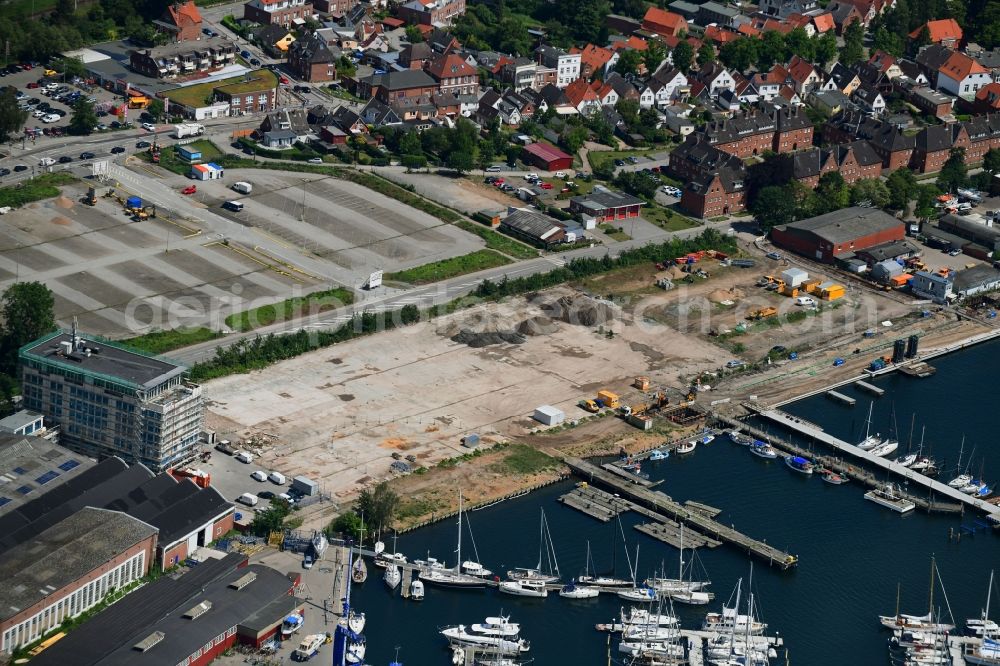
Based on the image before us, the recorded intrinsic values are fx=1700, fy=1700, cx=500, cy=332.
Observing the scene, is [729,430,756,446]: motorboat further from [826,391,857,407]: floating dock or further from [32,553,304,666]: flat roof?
[32,553,304,666]: flat roof

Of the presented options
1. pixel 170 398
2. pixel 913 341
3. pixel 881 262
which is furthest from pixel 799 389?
pixel 170 398

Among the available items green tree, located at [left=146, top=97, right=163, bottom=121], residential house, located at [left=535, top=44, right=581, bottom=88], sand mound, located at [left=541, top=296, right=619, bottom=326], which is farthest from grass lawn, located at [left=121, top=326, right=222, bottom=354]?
residential house, located at [left=535, top=44, right=581, bottom=88]

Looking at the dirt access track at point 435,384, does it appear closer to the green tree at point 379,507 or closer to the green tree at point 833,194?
the green tree at point 379,507

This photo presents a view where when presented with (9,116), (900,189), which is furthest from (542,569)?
(9,116)

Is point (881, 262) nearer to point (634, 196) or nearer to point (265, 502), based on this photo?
point (634, 196)

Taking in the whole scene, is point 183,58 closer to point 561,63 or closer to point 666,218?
point 561,63
